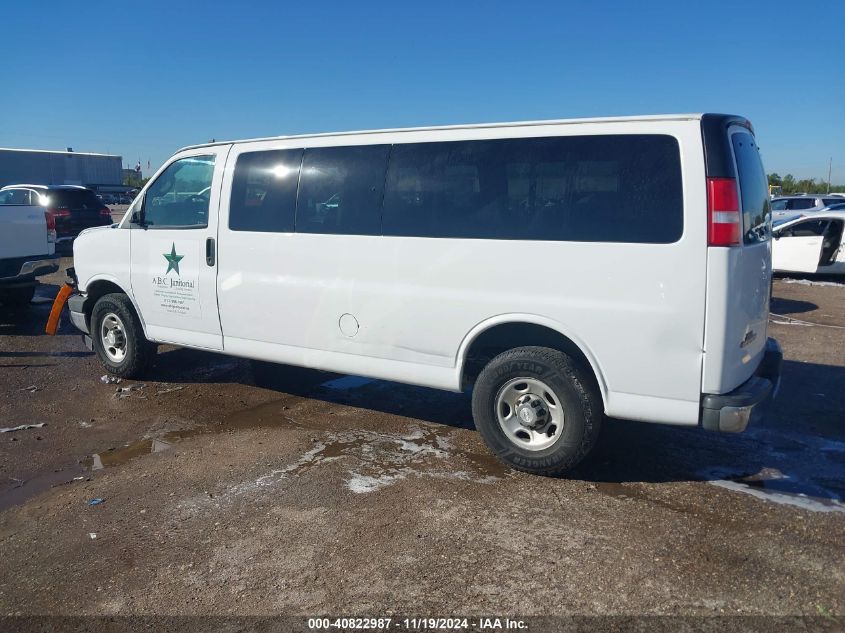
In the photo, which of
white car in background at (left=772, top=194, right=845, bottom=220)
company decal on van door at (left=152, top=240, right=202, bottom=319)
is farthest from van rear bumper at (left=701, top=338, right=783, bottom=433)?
white car in background at (left=772, top=194, right=845, bottom=220)

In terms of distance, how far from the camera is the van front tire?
6.90m

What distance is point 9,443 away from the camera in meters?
5.49

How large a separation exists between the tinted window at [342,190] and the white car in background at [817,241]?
11.8 metres

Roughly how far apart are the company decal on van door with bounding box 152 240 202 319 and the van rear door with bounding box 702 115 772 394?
4.35 m

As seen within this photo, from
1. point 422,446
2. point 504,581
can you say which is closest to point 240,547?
point 504,581

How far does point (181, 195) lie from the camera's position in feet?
21.0

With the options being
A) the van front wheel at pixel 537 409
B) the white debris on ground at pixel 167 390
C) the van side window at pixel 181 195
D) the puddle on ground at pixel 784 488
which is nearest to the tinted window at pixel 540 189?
the van front wheel at pixel 537 409

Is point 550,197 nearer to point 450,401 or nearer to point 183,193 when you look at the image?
point 450,401

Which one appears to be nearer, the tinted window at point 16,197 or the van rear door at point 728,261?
the van rear door at point 728,261

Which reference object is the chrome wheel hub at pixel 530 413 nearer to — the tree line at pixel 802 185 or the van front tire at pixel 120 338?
the van front tire at pixel 120 338

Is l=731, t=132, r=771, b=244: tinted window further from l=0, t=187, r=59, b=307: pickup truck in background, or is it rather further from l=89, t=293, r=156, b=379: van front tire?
l=0, t=187, r=59, b=307: pickup truck in background

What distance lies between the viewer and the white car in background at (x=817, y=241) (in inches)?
563

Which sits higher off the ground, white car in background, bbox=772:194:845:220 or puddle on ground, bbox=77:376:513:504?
white car in background, bbox=772:194:845:220

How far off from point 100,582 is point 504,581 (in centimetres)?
204
